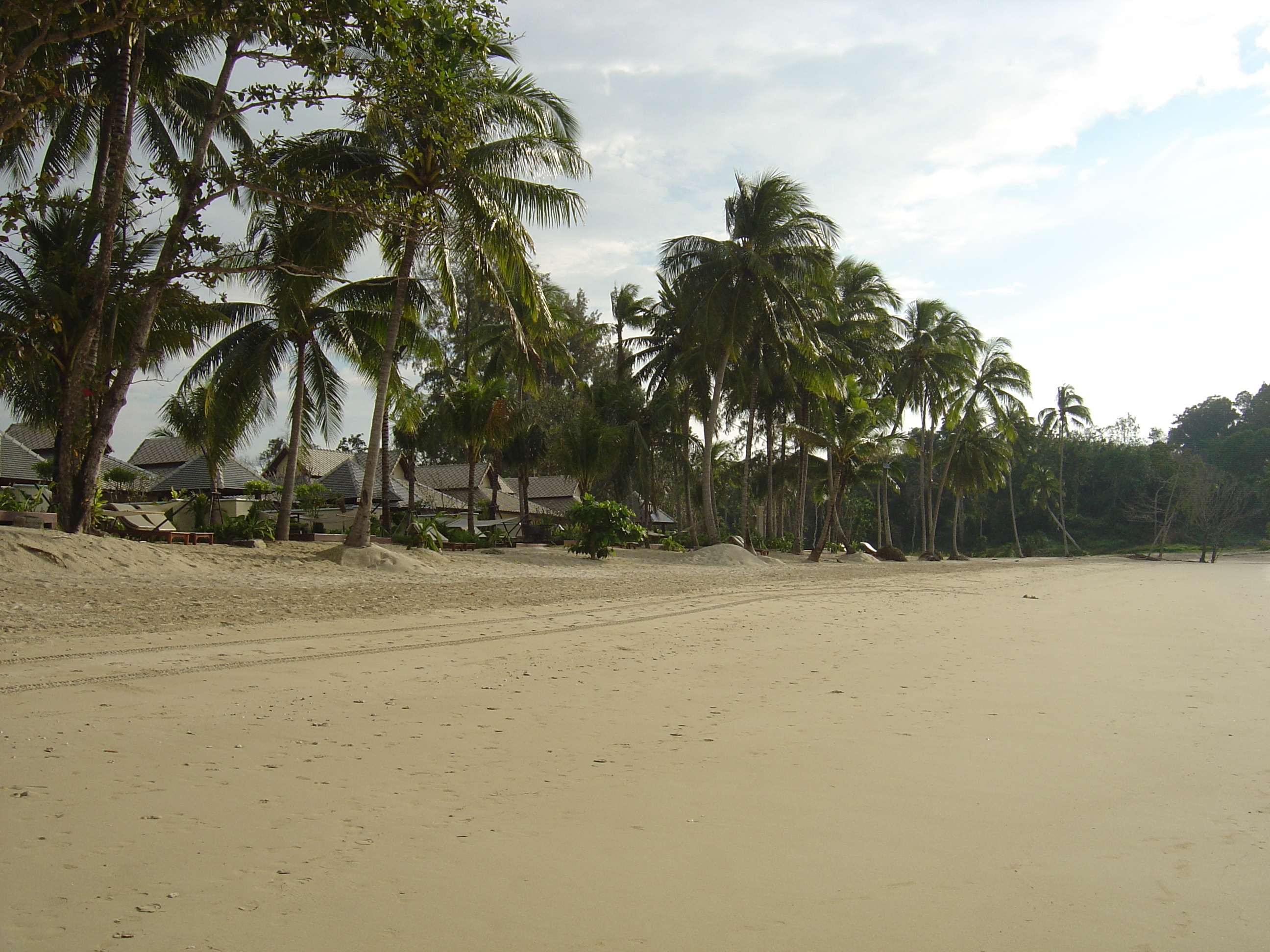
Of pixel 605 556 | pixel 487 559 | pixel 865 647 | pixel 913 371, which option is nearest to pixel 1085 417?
pixel 913 371

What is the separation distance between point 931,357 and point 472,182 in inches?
943

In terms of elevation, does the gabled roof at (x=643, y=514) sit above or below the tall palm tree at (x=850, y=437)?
below

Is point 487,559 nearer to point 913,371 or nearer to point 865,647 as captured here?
point 865,647

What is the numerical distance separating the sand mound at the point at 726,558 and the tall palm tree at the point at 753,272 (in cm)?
213

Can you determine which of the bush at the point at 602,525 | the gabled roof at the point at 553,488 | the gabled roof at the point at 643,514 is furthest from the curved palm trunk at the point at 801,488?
the gabled roof at the point at 553,488

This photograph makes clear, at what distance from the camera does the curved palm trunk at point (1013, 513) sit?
46.2 metres

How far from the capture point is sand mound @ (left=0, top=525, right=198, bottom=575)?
31.6 feet

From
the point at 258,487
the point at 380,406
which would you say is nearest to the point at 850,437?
the point at 380,406

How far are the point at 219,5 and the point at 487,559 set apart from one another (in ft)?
40.0

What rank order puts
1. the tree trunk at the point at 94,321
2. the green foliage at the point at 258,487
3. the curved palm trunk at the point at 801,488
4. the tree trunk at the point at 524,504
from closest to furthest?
1. the tree trunk at the point at 94,321
2. the green foliage at the point at 258,487
3. the tree trunk at the point at 524,504
4. the curved palm trunk at the point at 801,488

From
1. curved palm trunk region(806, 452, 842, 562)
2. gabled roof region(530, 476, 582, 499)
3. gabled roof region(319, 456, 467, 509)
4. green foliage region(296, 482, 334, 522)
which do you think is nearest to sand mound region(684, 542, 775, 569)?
curved palm trunk region(806, 452, 842, 562)

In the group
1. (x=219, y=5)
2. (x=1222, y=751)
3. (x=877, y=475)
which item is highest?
(x=219, y=5)

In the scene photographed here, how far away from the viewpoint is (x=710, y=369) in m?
26.0

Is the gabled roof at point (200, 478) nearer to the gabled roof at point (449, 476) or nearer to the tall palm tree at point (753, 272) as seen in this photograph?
the gabled roof at point (449, 476)
